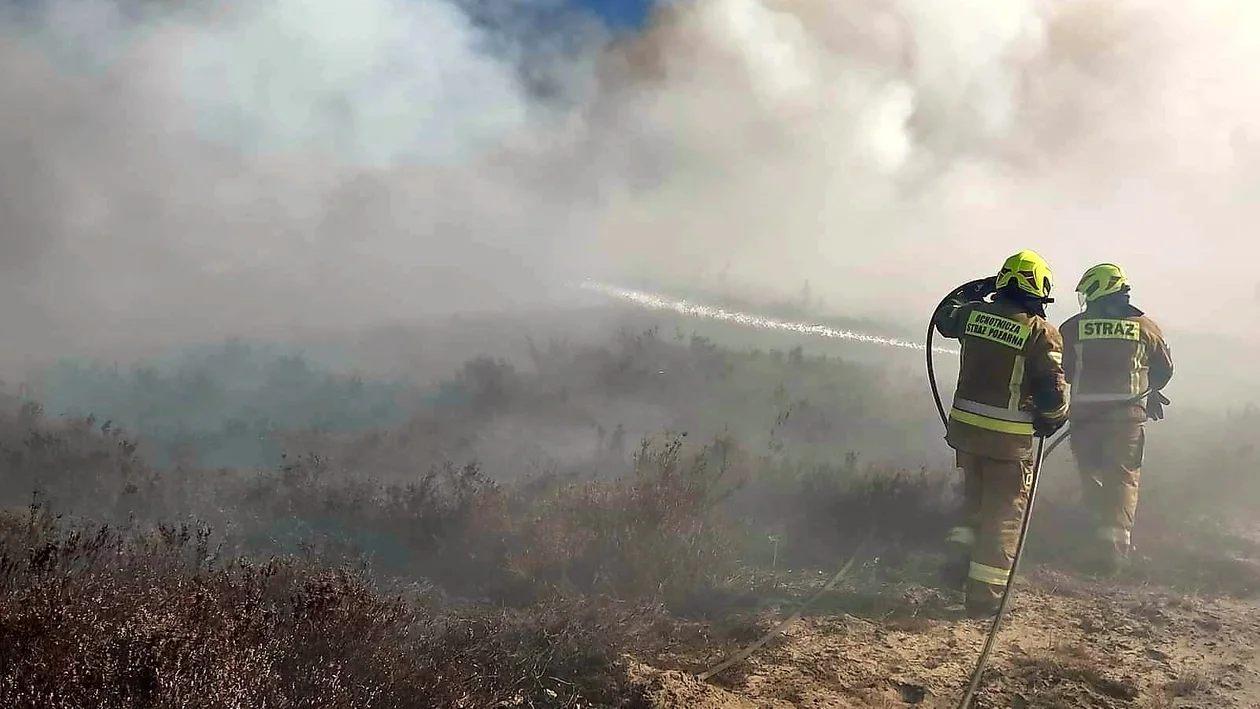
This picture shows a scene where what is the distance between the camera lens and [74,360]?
32.4ft

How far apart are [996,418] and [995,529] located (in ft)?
2.08

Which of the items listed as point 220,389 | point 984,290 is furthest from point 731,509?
point 220,389

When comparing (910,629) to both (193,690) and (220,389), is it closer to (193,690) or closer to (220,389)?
(193,690)

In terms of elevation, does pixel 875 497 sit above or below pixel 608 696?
above

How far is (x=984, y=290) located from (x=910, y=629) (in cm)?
216

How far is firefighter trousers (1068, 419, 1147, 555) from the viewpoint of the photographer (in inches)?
221

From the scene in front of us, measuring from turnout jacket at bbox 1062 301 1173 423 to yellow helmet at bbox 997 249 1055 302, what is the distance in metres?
1.57

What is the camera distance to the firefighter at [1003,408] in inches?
179

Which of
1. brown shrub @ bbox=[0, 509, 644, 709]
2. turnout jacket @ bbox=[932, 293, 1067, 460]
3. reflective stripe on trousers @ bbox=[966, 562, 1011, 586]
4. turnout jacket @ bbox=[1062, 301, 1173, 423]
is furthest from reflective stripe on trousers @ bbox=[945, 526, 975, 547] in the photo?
brown shrub @ bbox=[0, 509, 644, 709]

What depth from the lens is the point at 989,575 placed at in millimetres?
4559

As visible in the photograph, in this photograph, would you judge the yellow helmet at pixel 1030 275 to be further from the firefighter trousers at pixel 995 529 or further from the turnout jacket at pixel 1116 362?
the turnout jacket at pixel 1116 362

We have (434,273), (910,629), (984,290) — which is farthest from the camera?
(434,273)

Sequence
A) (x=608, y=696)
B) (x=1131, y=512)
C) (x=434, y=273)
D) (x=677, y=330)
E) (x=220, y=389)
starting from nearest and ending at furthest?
(x=608, y=696), (x=1131, y=512), (x=220, y=389), (x=677, y=330), (x=434, y=273)

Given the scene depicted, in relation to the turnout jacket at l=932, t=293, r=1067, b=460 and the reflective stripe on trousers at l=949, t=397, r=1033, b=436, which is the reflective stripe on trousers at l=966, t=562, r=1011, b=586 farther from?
the reflective stripe on trousers at l=949, t=397, r=1033, b=436
